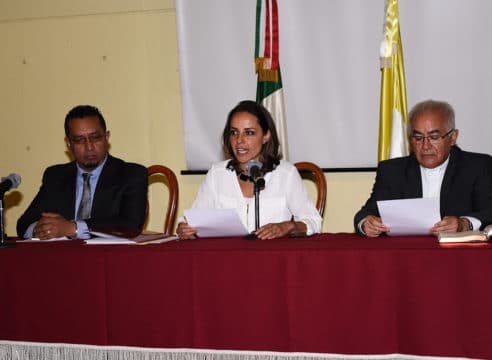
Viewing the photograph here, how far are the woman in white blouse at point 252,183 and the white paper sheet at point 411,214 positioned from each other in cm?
59

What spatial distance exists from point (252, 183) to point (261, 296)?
1.10 metres

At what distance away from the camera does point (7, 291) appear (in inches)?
114

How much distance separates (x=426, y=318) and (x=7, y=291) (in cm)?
159

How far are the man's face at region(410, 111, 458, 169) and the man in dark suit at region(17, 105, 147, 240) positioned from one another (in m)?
1.42

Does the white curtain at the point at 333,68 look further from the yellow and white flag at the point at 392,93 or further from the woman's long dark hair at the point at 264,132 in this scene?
the woman's long dark hair at the point at 264,132

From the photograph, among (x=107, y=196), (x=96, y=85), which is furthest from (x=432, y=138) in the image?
(x=96, y=85)

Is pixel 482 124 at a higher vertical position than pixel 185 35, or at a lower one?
lower

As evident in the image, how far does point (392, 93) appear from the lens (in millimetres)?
4305

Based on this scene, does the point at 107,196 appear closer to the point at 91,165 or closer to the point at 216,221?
the point at 91,165

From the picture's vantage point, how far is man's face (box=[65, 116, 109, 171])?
3.81 metres

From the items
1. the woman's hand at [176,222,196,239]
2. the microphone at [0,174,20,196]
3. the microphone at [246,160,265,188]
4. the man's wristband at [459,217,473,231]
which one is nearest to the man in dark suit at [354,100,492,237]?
the man's wristband at [459,217,473,231]

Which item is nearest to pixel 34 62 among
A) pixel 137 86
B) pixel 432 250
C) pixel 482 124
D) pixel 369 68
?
pixel 137 86

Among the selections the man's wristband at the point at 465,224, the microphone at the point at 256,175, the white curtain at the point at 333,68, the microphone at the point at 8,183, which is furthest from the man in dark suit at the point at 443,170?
the microphone at the point at 8,183

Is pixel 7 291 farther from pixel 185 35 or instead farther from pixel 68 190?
pixel 185 35
